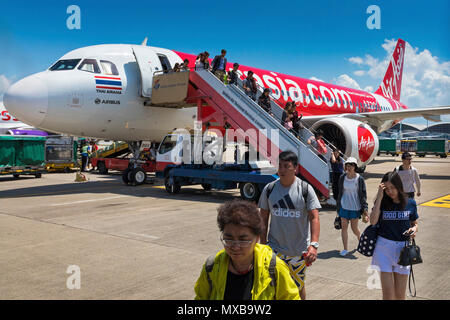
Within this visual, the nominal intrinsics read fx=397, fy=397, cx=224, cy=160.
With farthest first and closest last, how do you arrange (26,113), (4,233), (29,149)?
(29,149), (26,113), (4,233)

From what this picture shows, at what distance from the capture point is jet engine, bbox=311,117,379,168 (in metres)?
13.2

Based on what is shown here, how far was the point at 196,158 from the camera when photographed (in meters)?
12.6

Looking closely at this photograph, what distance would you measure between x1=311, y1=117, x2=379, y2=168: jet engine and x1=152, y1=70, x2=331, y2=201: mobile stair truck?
1858 millimetres

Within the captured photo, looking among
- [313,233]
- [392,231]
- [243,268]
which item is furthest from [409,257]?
[243,268]

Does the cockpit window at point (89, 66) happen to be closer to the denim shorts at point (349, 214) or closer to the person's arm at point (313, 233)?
Result: the denim shorts at point (349, 214)

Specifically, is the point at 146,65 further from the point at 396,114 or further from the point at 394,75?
the point at 394,75

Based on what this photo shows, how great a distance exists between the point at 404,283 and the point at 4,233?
6885 mm

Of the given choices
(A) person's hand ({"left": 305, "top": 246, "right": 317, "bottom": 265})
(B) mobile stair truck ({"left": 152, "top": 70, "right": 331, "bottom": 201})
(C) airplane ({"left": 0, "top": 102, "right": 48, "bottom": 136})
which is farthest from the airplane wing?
(C) airplane ({"left": 0, "top": 102, "right": 48, "bottom": 136})

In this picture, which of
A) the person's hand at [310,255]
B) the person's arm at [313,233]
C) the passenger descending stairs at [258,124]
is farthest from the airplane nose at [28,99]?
the person's hand at [310,255]

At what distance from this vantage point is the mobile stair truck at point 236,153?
1058 cm
